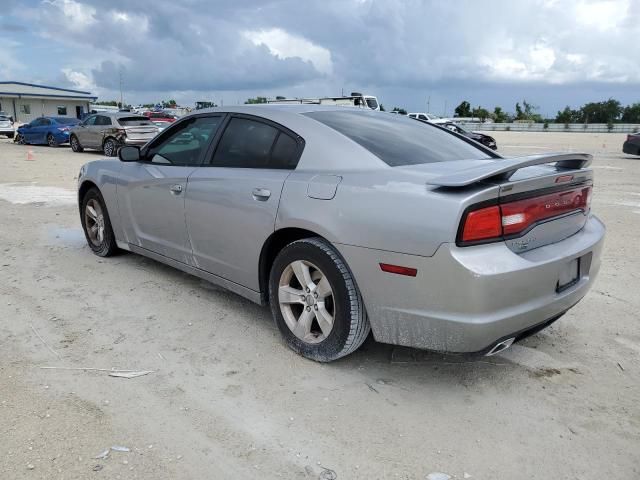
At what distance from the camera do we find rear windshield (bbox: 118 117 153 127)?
17.6 meters

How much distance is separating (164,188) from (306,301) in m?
1.75

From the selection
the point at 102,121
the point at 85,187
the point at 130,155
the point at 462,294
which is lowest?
the point at 462,294

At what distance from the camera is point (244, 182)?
3564mm

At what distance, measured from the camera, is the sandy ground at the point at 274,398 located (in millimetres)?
2381

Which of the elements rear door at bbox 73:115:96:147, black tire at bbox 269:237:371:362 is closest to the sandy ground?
black tire at bbox 269:237:371:362

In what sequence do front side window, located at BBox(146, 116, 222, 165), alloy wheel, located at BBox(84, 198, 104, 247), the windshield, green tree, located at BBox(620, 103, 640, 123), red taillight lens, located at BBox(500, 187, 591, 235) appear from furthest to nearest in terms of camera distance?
green tree, located at BBox(620, 103, 640, 123), the windshield, alloy wheel, located at BBox(84, 198, 104, 247), front side window, located at BBox(146, 116, 222, 165), red taillight lens, located at BBox(500, 187, 591, 235)

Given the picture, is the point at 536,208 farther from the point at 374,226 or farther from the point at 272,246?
the point at 272,246

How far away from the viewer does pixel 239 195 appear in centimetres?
356

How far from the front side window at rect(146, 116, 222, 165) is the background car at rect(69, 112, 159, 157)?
13.0 m

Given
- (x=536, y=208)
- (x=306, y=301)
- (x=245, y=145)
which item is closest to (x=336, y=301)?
(x=306, y=301)

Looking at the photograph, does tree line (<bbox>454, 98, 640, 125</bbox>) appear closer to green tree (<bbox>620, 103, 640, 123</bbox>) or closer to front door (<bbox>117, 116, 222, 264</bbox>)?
green tree (<bbox>620, 103, 640, 123</bbox>)

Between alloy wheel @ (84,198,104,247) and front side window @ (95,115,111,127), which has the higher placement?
front side window @ (95,115,111,127)

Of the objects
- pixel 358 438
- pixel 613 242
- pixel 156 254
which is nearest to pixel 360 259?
pixel 358 438

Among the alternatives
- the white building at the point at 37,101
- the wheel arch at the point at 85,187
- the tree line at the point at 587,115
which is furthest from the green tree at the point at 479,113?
the wheel arch at the point at 85,187
